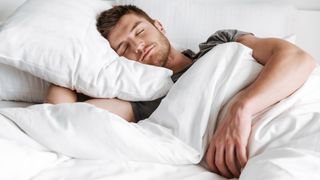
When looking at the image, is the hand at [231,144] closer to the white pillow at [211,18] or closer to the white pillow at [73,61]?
the white pillow at [73,61]

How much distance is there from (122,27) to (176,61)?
201 millimetres

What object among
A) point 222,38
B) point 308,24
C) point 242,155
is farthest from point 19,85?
point 308,24

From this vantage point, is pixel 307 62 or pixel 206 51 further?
pixel 206 51

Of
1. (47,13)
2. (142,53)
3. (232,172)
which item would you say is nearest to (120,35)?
(142,53)

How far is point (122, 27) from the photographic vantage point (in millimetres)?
1342

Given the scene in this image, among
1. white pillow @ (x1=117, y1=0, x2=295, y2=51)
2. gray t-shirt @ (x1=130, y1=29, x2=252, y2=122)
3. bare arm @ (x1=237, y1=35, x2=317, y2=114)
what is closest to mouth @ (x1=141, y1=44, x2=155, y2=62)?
gray t-shirt @ (x1=130, y1=29, x2=252, y2=122)

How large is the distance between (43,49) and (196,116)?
49 centimetres

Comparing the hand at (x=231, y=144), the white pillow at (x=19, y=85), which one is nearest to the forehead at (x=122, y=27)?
the white pillow at (x=19, y=85)

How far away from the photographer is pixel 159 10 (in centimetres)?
156

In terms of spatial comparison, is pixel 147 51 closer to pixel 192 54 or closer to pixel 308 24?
pixel 192 54

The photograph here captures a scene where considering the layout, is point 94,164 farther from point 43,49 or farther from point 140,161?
point 43,49

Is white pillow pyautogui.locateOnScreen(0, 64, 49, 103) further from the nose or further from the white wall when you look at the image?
the white wall

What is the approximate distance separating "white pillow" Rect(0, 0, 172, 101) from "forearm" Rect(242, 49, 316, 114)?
10.4 inches

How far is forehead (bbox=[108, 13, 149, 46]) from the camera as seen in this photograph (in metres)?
1.33
